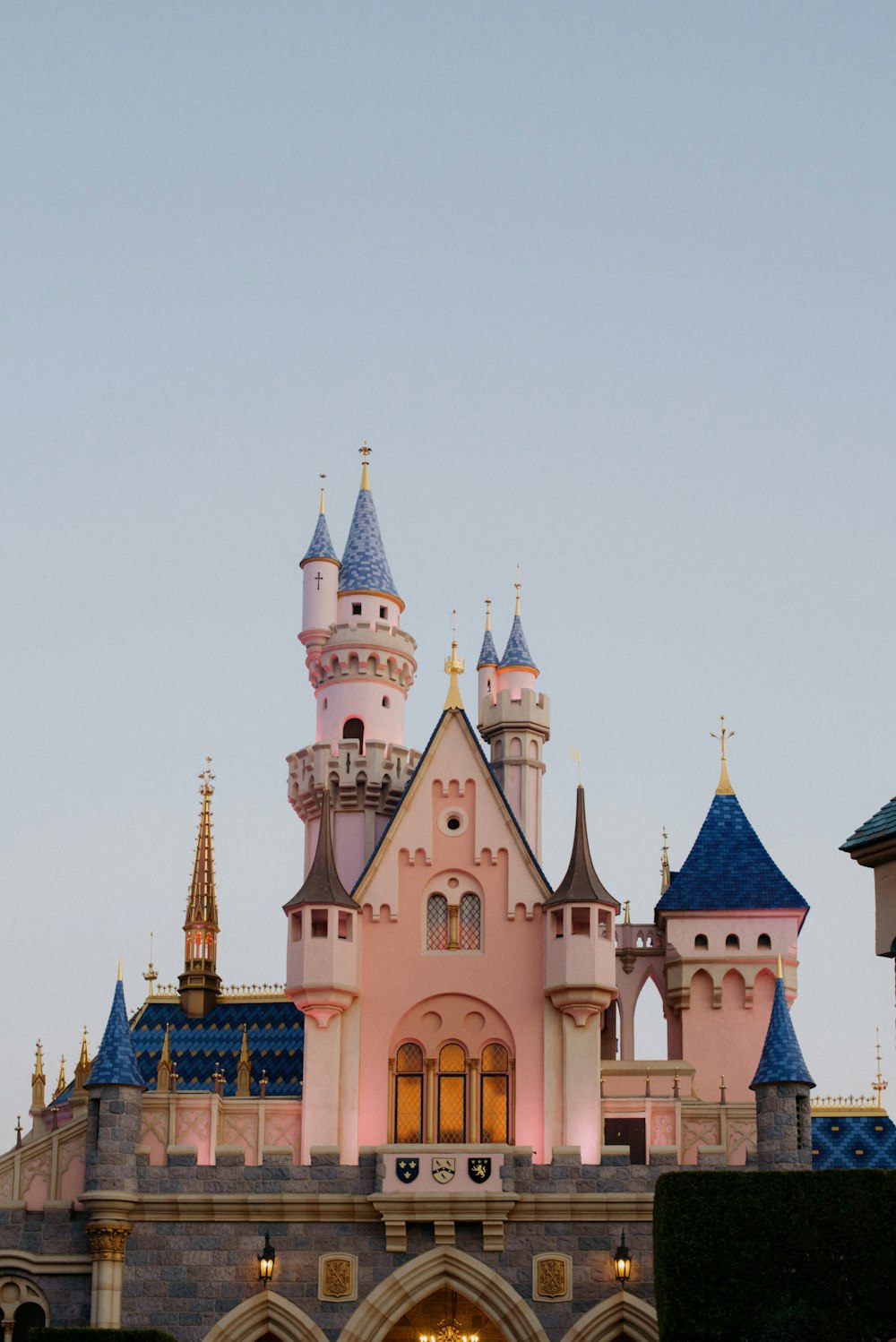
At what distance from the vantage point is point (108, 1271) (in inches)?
1564

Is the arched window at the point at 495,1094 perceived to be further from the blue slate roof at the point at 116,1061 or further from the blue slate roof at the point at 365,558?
the blue slate roof at the point at 365,558

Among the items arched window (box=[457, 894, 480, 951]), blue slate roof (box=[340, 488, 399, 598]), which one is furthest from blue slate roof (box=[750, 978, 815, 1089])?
blue slate roof (box=[340, 488, 399, 598])

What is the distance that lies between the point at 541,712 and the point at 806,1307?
2523 centimetres

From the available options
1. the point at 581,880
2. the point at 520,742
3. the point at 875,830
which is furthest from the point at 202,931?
the point at 875,830

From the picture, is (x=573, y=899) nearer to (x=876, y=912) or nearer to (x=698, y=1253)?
(x=698, y=1253)

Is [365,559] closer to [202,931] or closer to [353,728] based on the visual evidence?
[353,728]

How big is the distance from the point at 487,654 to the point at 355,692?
25.2 feet

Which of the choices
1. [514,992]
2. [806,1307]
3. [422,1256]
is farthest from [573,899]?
[806,1307]

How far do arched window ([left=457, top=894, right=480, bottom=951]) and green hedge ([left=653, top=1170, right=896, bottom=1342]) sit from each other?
11107 mm

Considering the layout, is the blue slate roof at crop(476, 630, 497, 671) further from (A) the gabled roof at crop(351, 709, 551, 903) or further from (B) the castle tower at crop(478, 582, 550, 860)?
(A) the gabled roof at crop(351, 709, 551, 903)

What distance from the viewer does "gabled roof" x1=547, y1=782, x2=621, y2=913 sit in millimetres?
43781

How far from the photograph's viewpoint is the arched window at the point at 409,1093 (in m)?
43.8

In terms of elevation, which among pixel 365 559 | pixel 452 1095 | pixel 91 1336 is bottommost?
pixel 91 1336

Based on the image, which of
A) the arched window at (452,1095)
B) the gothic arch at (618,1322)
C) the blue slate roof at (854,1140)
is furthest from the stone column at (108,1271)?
the blue slate roof at (854,1140)
